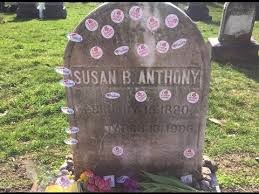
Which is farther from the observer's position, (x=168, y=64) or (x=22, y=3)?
(x=22, y=3)

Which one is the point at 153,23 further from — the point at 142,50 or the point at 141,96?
the point at 141,96

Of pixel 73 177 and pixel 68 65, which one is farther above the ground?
pixel 68 65

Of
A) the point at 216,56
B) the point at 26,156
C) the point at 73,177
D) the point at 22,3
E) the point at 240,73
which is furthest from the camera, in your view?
the point at 22,3

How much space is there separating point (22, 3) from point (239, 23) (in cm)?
764

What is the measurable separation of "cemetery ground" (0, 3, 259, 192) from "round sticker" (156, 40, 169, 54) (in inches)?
66.4

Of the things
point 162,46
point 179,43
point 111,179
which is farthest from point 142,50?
point 111,179

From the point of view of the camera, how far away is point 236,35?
29.3 feet

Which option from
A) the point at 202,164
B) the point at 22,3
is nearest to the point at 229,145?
the point at 202,164

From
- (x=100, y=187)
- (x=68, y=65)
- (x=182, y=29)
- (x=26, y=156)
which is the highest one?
(x=182, y=29)

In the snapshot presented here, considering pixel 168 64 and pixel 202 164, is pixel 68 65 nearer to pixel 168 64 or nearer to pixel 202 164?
pixel 168 64

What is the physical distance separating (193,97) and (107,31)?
0.92 m

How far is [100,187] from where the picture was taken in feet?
12.1

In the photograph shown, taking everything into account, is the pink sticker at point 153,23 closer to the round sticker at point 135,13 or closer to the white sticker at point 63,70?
the round sticker at point 135,13

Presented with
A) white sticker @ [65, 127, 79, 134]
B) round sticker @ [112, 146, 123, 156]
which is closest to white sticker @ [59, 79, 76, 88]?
white sticker @ [65, 127, 79, 134]
